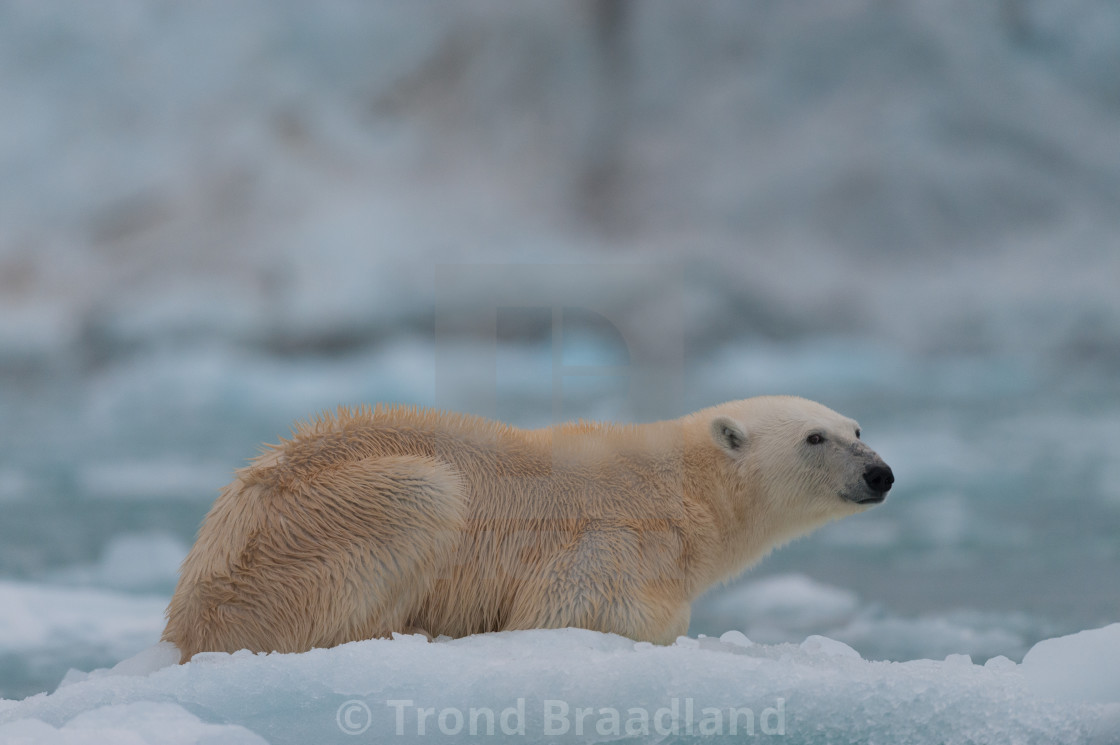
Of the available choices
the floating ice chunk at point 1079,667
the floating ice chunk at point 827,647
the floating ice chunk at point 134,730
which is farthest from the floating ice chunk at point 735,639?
the floating ice chunk at point 134,730

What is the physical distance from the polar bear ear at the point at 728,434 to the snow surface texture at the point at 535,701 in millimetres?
1075

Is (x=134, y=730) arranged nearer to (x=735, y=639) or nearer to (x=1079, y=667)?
(x=735, y=639)

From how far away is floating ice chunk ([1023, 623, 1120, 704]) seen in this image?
3.50m

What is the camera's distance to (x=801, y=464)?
4.14 metres

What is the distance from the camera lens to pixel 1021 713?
3.33m

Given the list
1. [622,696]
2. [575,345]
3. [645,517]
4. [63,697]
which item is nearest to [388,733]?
[622,696]

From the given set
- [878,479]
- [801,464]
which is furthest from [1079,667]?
[801,464]

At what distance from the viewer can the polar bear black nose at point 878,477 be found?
4031 millimetres

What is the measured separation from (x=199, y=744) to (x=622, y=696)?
1285 millimetres

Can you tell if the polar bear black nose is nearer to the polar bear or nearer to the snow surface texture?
the polar bear

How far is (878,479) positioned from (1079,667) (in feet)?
3.21

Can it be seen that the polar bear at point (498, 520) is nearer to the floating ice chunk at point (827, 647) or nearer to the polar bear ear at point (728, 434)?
the polar bear ear at point (728, 434)

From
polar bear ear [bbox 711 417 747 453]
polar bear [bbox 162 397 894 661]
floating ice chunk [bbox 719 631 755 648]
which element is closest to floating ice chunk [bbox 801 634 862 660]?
floating ice chunk [bbox 719 631 755 648]

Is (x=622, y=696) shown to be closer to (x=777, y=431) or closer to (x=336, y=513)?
(x=336, y=513)
